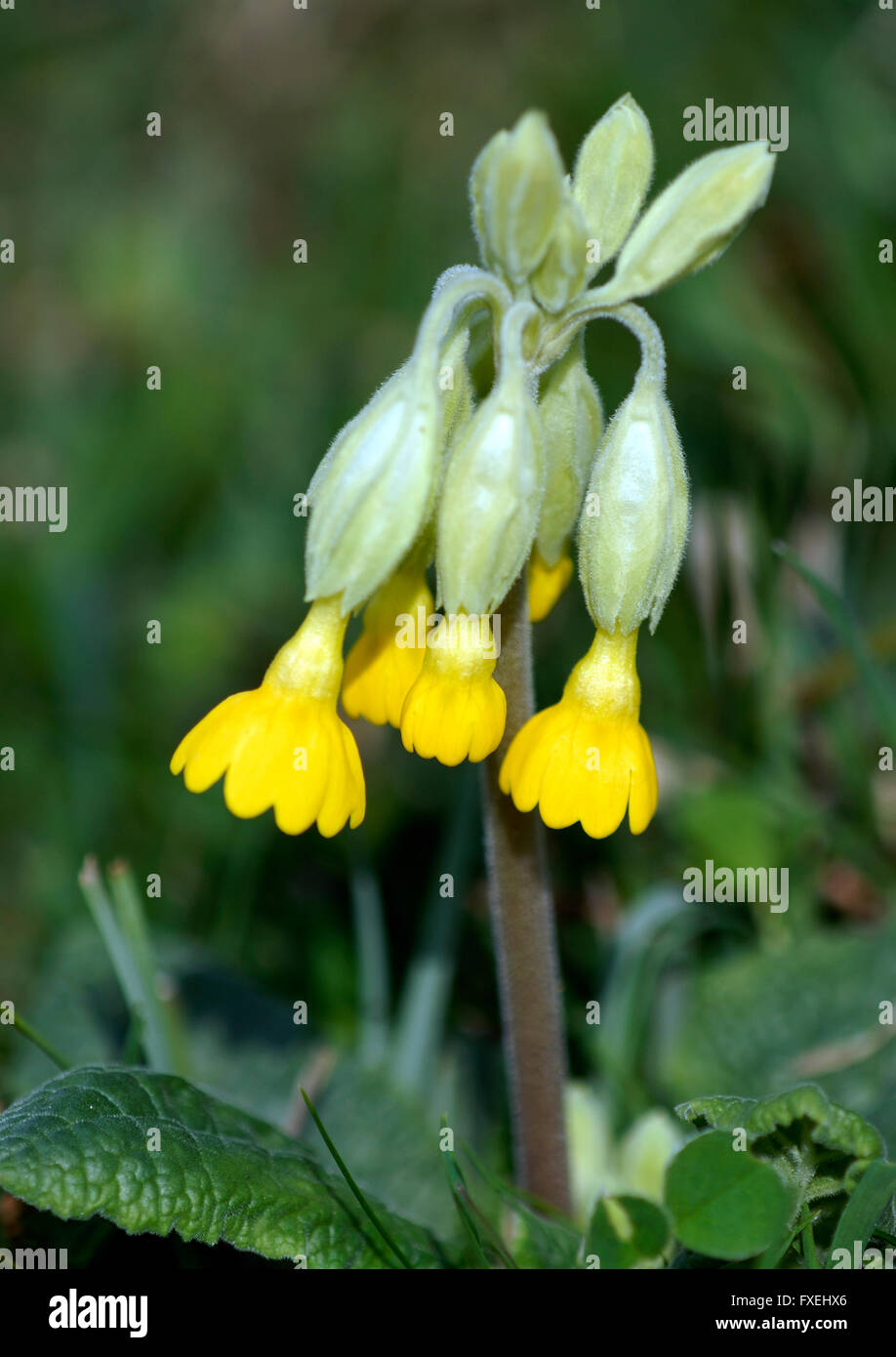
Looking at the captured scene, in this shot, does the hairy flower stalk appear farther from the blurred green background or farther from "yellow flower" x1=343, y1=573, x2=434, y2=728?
the blurred green background

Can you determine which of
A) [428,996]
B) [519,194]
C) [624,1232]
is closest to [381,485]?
[519,194]

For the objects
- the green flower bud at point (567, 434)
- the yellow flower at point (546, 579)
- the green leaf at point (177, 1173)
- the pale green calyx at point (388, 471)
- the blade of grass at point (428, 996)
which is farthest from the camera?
the blade of grass at point (428, 996)

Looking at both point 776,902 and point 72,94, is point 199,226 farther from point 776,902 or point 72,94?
point 776,902

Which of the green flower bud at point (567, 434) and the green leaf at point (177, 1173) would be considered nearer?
the green leaf at point (177, 1173)

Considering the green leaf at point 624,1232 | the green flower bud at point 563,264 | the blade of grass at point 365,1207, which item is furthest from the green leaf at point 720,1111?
the green flower bud at point 563,264

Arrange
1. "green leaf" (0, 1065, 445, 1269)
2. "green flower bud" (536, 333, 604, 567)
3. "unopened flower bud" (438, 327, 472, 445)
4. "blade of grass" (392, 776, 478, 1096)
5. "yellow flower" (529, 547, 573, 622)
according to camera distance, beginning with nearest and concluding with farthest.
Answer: "green leaf" (0, 1065, 445, 1269)
"unopened flower bud" (438, 327, 472, 445)
"green flower bud" (536, 333, 604, 567)
"yellow flower" (529, 547, 573, 622)
"blade of grass" (392, 776, 478, 1096)

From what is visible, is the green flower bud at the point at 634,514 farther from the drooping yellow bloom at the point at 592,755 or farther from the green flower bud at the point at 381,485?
the green flower bud at the point at 381,485

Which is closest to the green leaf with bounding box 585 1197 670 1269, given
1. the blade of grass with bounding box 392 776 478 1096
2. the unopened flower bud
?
the blade of grass with bounding box 392 776 478 1096

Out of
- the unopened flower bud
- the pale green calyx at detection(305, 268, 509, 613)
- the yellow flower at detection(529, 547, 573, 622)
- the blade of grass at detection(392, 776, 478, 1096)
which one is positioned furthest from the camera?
the blade of grass at detection(392, 776, 478, 1096)
